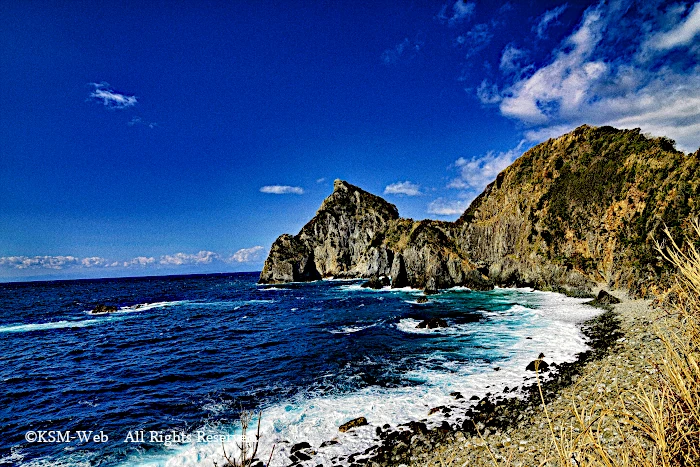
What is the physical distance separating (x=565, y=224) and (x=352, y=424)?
58.3 metres

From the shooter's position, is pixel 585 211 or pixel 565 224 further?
pixel 565 224

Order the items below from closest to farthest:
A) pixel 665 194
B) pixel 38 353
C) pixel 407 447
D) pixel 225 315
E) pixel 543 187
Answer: pixel 407 447 < pixel 38 353 < pixel 665 194 < pixel 225 315 < pixel 543 187

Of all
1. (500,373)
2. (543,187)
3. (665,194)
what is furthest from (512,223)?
(500,373)

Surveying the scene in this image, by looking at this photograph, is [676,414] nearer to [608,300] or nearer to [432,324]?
[432,324]

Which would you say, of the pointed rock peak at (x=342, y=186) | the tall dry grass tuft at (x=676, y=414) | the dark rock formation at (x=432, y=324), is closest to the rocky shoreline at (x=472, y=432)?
the tall dry grass tuft at (x=676, y=414)

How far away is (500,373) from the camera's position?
1862 centimetres

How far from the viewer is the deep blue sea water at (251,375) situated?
14.1 metres

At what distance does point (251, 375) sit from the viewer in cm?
2131

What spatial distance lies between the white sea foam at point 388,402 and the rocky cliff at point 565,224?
2255 centimetres

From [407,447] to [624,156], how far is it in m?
62.2

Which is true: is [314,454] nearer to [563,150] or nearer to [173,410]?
[173,410]

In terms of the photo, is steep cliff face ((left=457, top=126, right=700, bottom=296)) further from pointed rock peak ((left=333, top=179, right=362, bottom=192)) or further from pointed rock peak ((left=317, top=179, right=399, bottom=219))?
pointed rock peak ((left=333, top=179, right=362, bottom=192))

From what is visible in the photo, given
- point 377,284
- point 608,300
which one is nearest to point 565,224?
point 608,300

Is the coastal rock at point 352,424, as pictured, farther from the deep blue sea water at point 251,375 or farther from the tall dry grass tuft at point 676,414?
the tall dry grass tuft at point 676,414
